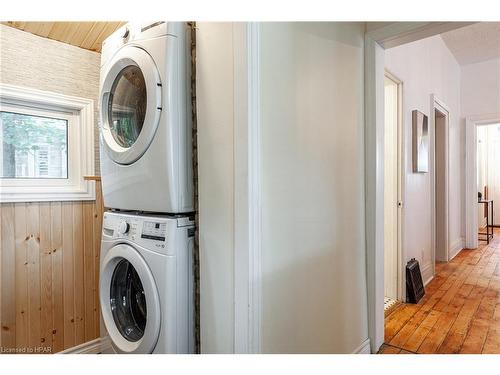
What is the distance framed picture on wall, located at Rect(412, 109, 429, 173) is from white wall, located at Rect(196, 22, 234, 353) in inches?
90.7

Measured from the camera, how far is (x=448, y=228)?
4.05 metres

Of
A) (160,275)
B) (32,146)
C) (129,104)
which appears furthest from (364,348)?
(32,146)

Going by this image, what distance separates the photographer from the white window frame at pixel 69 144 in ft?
5.84

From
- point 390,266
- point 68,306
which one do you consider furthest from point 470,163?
point 68,306

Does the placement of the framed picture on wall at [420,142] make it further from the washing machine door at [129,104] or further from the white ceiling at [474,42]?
the washing machine door at [129,104]

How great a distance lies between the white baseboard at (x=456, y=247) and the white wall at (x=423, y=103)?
0.05 metres

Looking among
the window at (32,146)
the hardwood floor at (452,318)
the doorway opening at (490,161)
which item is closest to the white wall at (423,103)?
the hardwood floor at (452,318)

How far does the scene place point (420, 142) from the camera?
297cm

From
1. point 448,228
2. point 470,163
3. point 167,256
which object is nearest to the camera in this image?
point 167,256

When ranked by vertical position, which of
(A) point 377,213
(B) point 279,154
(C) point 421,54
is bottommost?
(A) point 377,213

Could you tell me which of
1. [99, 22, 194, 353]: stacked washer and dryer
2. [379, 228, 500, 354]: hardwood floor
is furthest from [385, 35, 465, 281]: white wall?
[99, 22, 194, 353]: stacked washer and dryer
